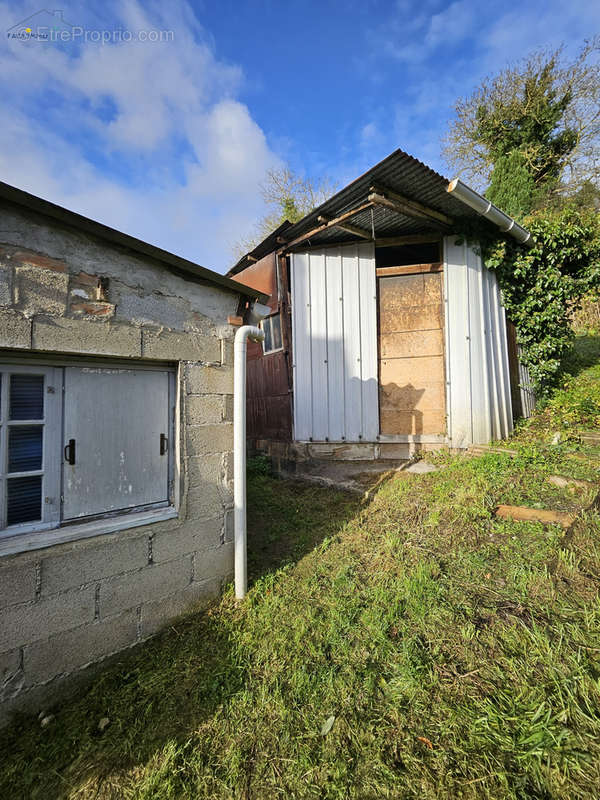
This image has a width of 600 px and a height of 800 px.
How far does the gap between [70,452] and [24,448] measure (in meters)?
0.25

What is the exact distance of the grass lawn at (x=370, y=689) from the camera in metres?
1.46

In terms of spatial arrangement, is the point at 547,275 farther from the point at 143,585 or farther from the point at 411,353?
the point at 143,585

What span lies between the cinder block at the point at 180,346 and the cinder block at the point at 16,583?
153 centimetres

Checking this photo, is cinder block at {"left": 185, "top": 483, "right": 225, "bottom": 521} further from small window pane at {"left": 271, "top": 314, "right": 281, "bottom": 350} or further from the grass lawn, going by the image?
small window pane at {"left": 271, "top": 314, "right": 281, "bottom": 350}

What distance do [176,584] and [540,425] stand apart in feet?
20.4

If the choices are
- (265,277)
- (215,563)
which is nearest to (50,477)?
(215,563)

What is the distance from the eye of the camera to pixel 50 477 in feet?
7.09

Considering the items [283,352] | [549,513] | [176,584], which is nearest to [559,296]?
[549,513]

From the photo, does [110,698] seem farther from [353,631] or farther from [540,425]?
[540,425]

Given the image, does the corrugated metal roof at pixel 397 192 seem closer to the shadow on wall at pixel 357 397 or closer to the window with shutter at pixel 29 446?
the shadow on wall at pixel 357 397

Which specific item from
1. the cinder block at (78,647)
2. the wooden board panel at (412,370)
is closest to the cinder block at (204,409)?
the cinder block at (78,647)

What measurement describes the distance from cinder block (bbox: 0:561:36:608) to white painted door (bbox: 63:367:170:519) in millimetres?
348

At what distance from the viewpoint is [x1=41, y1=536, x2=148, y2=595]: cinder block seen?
2054 mm

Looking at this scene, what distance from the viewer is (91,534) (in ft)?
7.24
